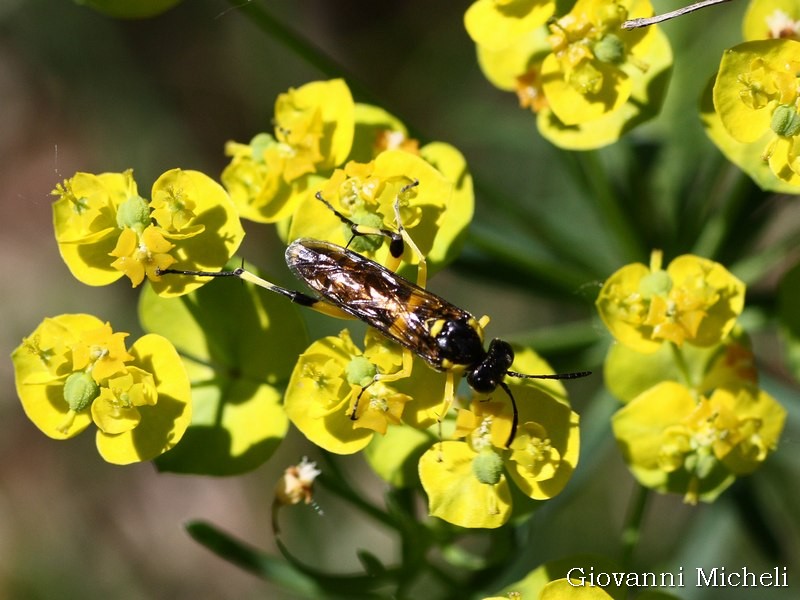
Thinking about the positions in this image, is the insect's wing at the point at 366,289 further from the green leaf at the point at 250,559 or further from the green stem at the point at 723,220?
the green stem at the point at 723,220

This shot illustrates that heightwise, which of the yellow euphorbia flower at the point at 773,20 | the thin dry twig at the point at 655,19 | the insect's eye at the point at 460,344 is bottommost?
the insect's eye at the point at 460,344

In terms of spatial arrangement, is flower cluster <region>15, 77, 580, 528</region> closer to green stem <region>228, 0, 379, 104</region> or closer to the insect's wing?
the insect's wing

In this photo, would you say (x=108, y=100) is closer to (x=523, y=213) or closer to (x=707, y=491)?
(x=523, y=213)

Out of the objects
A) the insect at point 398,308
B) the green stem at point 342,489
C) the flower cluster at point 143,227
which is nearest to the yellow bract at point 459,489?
the insect at point 398,308

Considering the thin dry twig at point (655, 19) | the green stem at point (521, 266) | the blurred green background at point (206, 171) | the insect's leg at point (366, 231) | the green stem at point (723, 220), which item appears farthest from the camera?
the blurred green background at point (206, 171)

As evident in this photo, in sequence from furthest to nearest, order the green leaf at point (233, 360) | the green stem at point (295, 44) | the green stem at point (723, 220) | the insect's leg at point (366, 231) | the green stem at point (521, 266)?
the green stem at point (521, 266), the green stem at point (723, 220), the green stem at point (295, 44), the green leaf at point (233, 360), the insect's leg at point (366, 231)

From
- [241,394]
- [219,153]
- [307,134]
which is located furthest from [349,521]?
[307,134]
